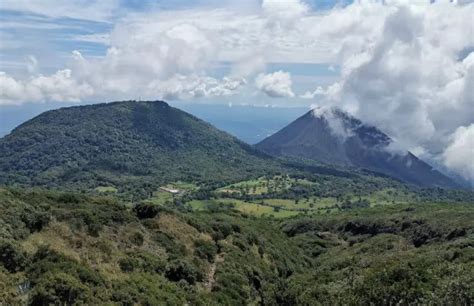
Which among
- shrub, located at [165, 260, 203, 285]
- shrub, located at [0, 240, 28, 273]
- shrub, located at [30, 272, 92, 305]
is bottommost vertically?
shrub, located at [165, 260, 203, 285]

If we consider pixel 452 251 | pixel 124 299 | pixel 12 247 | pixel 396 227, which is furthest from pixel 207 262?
pixel 396 227

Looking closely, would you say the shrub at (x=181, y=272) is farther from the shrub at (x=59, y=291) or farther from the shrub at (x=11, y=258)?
the shrub at (x=11, y=258)

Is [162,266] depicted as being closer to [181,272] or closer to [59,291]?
[181,272]

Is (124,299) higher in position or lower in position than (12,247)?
lower

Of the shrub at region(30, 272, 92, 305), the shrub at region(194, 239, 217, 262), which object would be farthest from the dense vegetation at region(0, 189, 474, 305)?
the shrub at region(194, 239, 217, 262)

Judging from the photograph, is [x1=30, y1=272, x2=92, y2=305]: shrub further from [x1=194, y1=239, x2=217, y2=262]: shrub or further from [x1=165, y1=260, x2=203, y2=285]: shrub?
[x1=194, y1=239, x2=217, y2=262]: shrub

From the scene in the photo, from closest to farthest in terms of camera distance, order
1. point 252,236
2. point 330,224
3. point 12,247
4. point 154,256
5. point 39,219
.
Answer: point 12,247 < point 39,219 < point 154,256 < point 252,236 < point 330,224

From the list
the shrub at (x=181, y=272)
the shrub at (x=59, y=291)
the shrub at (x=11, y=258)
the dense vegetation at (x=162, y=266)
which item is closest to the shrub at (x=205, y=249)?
the dense vegetation at (x=162, y=266)

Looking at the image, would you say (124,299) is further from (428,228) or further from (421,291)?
(428,228)
